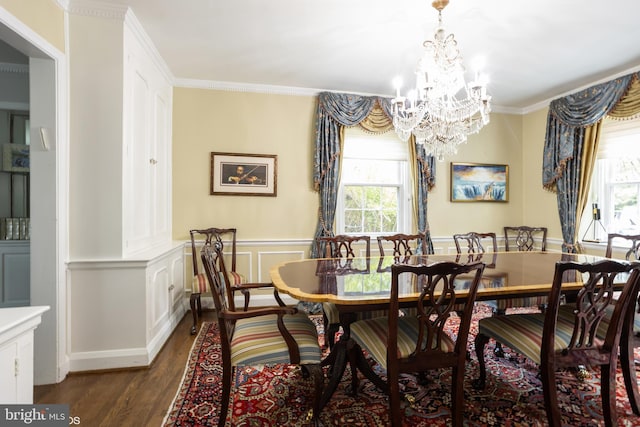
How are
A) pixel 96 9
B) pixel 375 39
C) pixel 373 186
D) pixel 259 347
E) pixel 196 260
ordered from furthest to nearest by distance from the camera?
pixel 373 186 < pixel 196 260 < pixel 375 39 < pixel 96 9 < pixel 259 347

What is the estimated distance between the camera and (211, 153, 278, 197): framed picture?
3738 millimetres

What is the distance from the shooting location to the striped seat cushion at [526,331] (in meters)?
1.74

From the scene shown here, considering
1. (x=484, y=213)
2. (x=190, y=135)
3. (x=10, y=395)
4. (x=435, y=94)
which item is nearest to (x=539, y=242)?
(x=484, y=213)

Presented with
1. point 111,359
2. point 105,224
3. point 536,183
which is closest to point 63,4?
point 105,224

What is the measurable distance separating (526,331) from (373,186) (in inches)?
104

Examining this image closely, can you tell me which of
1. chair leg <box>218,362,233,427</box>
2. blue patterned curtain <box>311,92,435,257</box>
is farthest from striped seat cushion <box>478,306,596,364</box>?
blue patterned curtain <box>311,92,435,257</box>

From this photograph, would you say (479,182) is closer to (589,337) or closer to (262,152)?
(262,152)

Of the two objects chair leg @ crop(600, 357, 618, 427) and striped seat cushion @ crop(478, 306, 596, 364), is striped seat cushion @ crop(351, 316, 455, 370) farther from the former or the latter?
chair leg @ crop(600, 357, 618, 427)

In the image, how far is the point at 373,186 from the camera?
13.9 feet

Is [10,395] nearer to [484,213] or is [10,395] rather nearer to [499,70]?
[499,70]

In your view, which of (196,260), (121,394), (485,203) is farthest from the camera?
(485,203)

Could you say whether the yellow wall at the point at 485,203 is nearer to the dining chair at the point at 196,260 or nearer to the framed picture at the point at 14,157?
the dining chair at the point at 196,260

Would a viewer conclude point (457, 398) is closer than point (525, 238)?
Yes

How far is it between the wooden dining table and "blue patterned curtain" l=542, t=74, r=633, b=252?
1803mm
